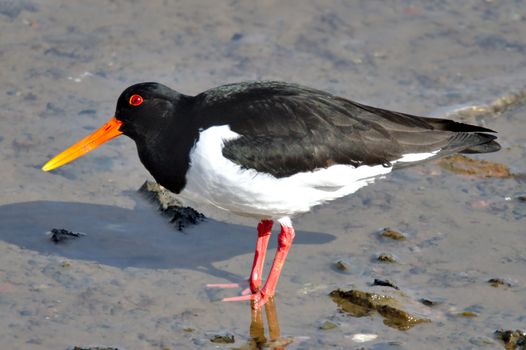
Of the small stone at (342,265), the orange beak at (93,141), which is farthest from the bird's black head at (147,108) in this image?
the small stone at (342,265)

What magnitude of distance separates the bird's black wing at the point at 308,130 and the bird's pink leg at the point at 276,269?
0.58 metres

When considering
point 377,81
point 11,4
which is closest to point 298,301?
point 377,81

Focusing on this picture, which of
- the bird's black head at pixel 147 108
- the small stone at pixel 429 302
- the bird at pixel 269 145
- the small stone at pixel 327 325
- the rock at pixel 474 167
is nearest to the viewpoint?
the small stone at pixel 327 325

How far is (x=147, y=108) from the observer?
718 cm

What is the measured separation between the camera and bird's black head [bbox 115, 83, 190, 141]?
7.12 meters

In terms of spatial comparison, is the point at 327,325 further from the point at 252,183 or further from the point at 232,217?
the point at 232,217

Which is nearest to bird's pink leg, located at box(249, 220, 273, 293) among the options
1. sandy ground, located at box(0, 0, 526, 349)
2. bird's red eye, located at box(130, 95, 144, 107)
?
sandy ground, located at box(0, 0, 526, 349)

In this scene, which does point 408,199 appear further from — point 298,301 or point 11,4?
point 11,4

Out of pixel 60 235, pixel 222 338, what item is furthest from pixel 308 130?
pixel 60 235

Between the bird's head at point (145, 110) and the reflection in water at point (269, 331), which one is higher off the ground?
the bird's head at point (145, 110)

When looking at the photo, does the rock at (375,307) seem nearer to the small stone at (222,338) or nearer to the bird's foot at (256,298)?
the bird's foot at (256,298)

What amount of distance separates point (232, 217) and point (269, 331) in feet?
5.14

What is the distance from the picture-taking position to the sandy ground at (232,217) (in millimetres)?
6734

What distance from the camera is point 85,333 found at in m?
6.48
